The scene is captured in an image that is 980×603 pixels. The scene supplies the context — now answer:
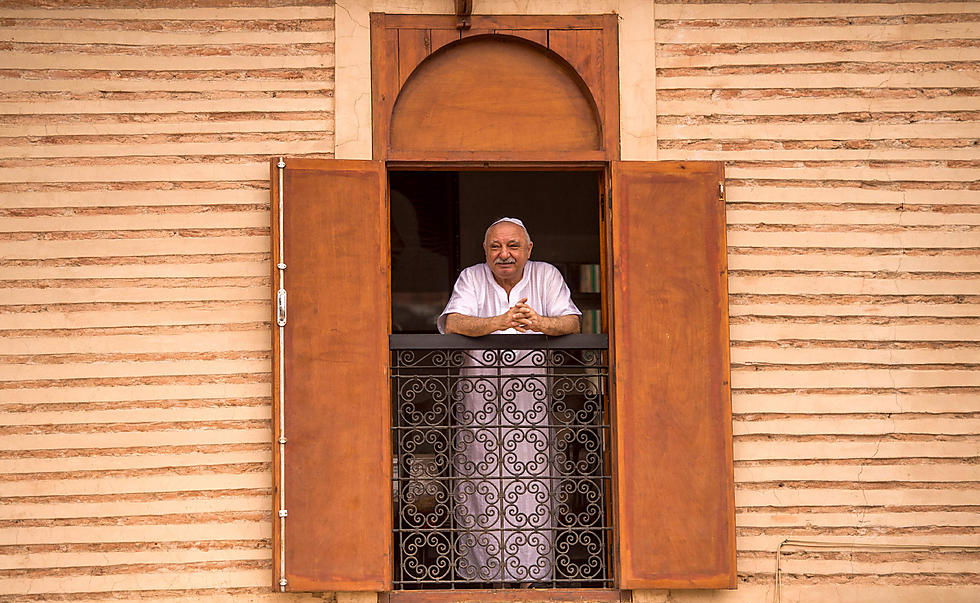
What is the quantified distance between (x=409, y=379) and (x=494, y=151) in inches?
47.0

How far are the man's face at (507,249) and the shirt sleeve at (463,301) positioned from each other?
153 millimetres

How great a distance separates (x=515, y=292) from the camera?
6.25m

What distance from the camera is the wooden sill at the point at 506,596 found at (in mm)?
5520

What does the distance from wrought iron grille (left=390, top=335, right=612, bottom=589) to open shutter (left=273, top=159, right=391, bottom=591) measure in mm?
174

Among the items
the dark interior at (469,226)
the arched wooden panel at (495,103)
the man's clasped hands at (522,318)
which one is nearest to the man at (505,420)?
the man's clasped hands at (522,318)

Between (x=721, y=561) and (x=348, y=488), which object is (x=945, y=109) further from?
(x=348, y=488)

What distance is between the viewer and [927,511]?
5.64 meters

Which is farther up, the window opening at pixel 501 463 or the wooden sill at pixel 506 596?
the window opening at pixel 501 463

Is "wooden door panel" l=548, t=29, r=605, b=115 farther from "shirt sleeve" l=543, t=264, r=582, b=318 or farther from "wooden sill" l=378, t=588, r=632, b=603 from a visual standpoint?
"wooden sill" l=378, t=588, r=632, b=603

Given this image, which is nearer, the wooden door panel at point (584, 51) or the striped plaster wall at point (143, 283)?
the striped plaster wall at point (143, 283)

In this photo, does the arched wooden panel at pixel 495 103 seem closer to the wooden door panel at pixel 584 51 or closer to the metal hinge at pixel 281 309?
the wooden door panel at pixel 584 51

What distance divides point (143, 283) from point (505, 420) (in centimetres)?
193

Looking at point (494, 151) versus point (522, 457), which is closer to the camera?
point (494, 151)

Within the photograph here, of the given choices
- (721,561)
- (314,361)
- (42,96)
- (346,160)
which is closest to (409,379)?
(314,361)
